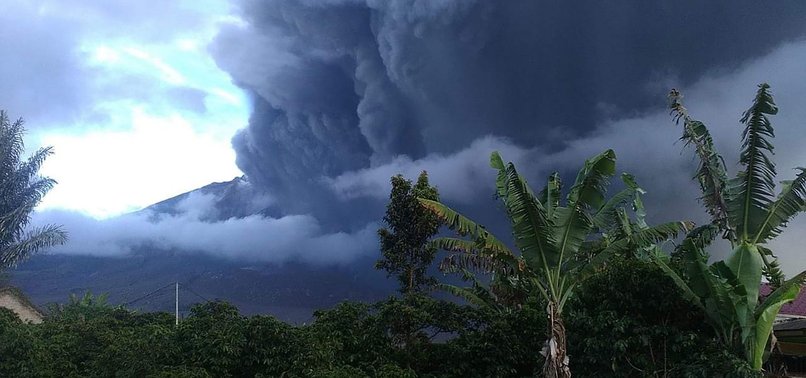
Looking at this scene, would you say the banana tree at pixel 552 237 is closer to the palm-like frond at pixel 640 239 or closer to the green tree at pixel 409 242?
the palm-like frond at pixel 640 239

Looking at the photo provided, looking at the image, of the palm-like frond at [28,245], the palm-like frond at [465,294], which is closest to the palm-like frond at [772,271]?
the palm-like frond at [465,294]

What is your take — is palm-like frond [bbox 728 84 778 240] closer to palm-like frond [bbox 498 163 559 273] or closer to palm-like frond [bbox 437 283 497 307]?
palm-like frond [bbox 498 163 559 273]

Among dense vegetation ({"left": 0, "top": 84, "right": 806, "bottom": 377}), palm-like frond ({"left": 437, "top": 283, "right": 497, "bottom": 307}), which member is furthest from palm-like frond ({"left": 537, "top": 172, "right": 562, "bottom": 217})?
palm-like frond ({"left": 437, "top": 283, "right": 497, "bottom": 307})

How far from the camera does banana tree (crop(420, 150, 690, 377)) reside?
33.5 ft

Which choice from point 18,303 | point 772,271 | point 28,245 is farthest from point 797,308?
point 18,303

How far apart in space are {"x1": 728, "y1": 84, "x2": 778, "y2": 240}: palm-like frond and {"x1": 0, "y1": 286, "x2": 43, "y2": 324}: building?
35653mm

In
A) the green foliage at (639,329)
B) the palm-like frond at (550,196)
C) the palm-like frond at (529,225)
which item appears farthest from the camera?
the palm-like frond at (550,196)

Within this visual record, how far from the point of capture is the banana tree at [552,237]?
33.5 ft

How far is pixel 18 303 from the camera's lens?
110 ft

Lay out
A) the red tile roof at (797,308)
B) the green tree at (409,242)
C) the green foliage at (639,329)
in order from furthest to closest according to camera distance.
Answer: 1. the red tile roof at (797,308)
2. the green tree at (409,242)
3. the green foliage at (639,329)

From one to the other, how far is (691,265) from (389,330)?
6716mm

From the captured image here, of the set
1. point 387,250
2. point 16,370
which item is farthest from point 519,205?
point 16,370

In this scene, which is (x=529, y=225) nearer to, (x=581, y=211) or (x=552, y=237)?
(x=552, y=237)

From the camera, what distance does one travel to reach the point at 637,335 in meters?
11.2
